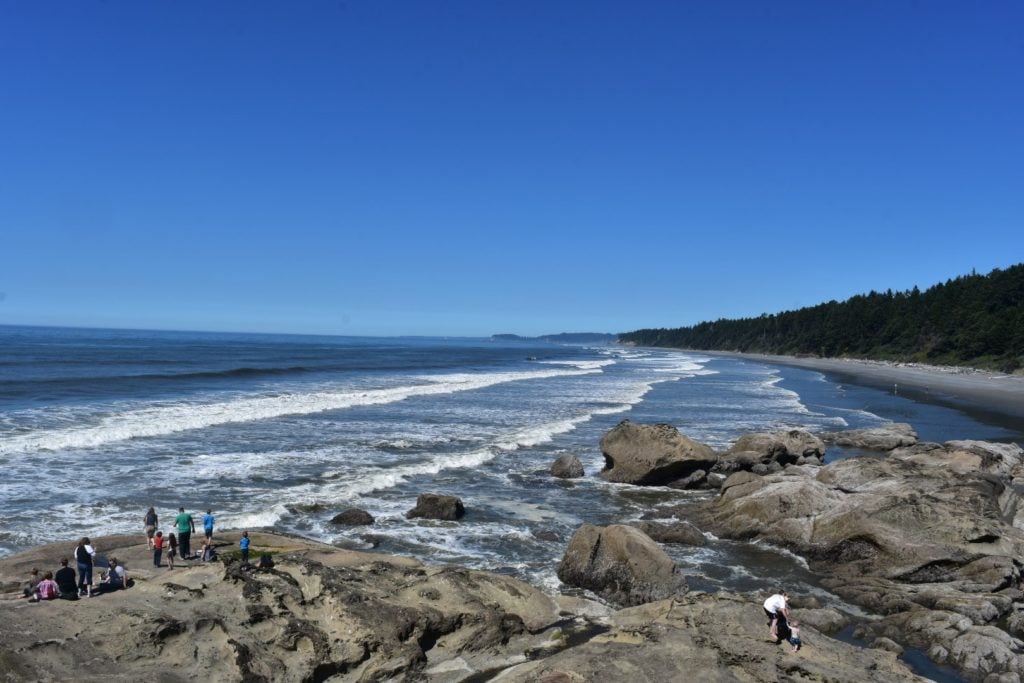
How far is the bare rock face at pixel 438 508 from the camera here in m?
21.0

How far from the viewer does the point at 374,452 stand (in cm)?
3116

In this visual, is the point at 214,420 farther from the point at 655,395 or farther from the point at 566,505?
the point at 655,395

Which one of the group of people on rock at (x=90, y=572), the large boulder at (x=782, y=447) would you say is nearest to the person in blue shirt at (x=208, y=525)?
the group of people on rock at (x=90, y=572)

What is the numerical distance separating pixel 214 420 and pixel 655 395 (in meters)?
36.3

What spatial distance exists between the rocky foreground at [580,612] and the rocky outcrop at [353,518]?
3.36m

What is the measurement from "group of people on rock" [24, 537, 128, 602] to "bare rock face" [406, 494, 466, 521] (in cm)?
932

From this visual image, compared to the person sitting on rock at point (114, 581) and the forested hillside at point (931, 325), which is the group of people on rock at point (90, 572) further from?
the forested hillside at point (931, 325)

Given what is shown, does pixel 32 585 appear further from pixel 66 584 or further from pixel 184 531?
pixel 184 531

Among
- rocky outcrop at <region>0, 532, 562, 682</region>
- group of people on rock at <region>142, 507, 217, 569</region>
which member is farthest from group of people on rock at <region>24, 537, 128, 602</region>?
group of people on rock at <region>142, 507, 217, 569</region>

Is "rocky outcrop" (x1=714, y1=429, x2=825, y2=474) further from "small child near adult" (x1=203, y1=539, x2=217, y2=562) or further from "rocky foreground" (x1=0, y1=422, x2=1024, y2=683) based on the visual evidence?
"small child near adult" (x1=203, y1=539, x2=217, y2=562)

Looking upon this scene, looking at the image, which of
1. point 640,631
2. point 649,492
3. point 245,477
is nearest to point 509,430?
point 649,492

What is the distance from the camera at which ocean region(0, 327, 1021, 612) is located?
1906 cm

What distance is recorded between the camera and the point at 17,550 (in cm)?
1691

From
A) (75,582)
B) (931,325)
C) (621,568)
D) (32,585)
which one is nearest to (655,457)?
(621,568)
